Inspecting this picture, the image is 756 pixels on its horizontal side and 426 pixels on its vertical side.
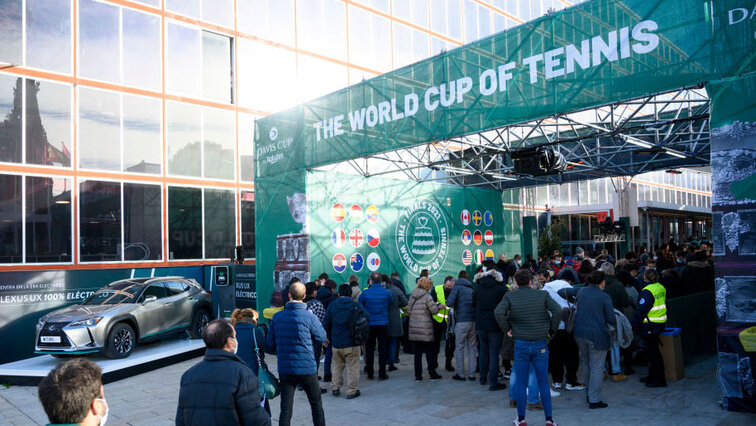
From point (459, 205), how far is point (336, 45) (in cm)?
1029

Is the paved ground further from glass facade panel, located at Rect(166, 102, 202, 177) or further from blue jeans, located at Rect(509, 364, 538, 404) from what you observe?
glass facade panel, located at Rect(166, 102, 202, 177)

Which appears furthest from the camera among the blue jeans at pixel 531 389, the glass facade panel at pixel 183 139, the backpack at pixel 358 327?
the glass facade panel at pixel 183 139

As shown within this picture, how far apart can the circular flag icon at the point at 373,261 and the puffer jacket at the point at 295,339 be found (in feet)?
28.0

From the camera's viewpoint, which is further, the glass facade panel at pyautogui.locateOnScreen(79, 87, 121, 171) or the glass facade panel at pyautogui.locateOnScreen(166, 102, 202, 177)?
the glass facade panel at pyautogui.locateOnScreen(166, 102, 202, 177)

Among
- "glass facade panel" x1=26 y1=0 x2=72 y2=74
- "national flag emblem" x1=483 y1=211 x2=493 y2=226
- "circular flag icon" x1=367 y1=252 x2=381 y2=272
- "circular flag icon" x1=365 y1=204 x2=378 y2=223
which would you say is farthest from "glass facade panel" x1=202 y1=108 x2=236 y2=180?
"national flag emblem" x1=483 y1=211 x2=493 y2=226

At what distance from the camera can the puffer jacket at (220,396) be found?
349cm

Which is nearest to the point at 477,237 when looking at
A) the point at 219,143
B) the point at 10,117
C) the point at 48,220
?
the point at 219,143

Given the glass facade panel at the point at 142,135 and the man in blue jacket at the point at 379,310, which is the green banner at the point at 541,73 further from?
the glass facade panel at the point at 142,135

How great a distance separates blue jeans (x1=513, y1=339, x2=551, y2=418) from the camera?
647 cm

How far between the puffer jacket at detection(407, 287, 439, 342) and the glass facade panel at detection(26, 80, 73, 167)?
1299 centimetres

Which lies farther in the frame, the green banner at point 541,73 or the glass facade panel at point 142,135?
the glass facade panel at point 142,135

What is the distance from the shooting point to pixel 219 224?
20.6 m

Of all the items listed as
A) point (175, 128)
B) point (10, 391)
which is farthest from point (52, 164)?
point (10, 391)

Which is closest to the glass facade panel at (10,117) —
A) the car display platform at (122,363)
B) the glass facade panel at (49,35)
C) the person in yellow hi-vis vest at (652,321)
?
the glass facade panel at (49,35)
